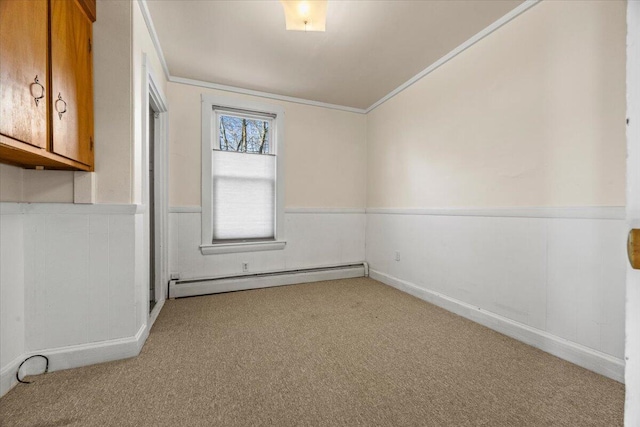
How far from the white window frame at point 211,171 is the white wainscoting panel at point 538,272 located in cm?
170

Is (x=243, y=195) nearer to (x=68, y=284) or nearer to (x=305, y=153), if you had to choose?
(x=305, y=153)

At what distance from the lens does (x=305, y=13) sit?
1.88 meters

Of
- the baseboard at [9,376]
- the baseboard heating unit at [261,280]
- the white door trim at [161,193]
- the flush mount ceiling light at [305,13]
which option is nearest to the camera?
the baseboard at [9,376]

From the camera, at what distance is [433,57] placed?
2672 mm

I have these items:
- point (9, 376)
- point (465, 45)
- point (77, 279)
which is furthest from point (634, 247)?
point (465, 45)

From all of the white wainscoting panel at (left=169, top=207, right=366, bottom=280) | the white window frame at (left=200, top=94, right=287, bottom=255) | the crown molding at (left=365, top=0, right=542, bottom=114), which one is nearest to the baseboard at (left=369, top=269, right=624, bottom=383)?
the white wainscoting panel at (left=169, top=207, right=366, bottom=280)

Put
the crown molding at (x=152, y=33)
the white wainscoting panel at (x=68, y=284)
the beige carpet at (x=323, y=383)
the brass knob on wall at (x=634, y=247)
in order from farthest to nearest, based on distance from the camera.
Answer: the crown molding at (x=152, y=33) → the white wainscoting panel at (x=68, y=284) → the beige carpet at (x=323, y=383) → the brass knob on wall at (x=634, y=247)

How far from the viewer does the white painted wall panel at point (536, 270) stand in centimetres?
159

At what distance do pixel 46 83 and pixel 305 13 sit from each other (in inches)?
59.7

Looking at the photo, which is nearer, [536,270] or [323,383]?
[323,383]

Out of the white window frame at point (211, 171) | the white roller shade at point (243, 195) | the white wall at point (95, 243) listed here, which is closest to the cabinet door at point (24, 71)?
the white wall at point (95, 243)

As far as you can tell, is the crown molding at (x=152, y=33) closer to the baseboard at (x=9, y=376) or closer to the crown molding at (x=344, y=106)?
the crown molding at (x=344, y=106)

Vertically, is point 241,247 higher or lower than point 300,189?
lower

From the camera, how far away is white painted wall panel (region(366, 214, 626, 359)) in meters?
1.59
